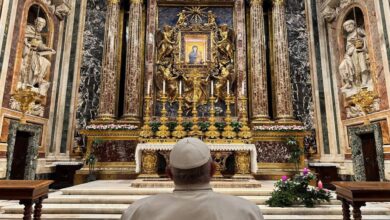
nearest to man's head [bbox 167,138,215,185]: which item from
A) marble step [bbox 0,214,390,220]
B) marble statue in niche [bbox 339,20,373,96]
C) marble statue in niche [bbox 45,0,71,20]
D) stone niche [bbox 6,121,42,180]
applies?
marble step [bbox 0,214,390,220]

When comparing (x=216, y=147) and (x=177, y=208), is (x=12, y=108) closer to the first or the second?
(x=216, y=147)

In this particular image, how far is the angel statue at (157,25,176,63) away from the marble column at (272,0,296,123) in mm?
4072

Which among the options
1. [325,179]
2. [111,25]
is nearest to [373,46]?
[325,179]

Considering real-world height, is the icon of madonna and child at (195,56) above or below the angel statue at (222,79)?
above

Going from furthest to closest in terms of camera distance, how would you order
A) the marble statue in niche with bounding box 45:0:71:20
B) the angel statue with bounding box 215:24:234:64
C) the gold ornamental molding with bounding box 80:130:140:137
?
1. the angel statue with bounding box 215:24:234:64
2. the marble statue in niche with bounding box 45:0:71:20
3. the gold ornamental molding with bounding box 80:130:140:137

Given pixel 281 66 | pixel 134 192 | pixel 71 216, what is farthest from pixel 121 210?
pixel 281 66

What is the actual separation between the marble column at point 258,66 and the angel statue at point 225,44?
2.62ft

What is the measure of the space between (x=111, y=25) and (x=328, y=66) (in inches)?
339

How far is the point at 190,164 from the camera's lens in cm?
153

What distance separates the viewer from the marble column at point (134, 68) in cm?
1045

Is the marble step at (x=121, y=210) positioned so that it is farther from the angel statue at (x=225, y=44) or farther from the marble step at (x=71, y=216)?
the angel statue at (x=225, y=44)

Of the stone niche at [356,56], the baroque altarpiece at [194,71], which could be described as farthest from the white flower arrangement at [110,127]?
the stone niche at [356,56]

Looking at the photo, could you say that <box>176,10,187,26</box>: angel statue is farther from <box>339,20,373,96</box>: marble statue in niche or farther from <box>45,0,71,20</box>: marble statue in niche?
<box>339,20,373,96</box>: marble statue in niche

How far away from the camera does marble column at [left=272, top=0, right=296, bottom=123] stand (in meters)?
10.3
